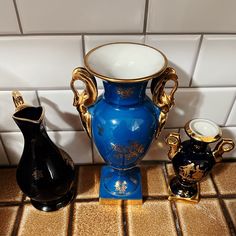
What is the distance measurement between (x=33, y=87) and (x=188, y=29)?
1.09ft

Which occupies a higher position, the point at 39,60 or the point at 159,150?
the point at 39,60

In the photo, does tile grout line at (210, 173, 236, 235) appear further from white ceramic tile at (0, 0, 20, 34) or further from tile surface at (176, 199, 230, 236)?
white ceramic tile at (0, 0, 20, 34)

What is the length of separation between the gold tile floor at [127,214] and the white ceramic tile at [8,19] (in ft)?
1.24

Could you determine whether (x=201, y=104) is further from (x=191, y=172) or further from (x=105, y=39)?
(x=105, y=39)

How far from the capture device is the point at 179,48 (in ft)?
1.68

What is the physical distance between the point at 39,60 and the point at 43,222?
1.14ft

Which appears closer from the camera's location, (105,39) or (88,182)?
(105,39)

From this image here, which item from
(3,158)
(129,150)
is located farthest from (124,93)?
(3,158)

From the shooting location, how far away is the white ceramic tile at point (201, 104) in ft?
1.92

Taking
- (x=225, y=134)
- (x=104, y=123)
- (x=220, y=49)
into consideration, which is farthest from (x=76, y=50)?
(x=225, y=134)

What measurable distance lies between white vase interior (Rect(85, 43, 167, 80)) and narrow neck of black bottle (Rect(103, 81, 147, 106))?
30 millimetres

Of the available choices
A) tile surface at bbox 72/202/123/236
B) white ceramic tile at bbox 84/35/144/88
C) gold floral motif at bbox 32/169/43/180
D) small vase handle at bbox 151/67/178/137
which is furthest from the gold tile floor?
white ceramic tile at bbox 84/35/144/88

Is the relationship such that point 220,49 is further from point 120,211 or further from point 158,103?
point 120,211

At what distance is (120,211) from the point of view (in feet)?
1.98
